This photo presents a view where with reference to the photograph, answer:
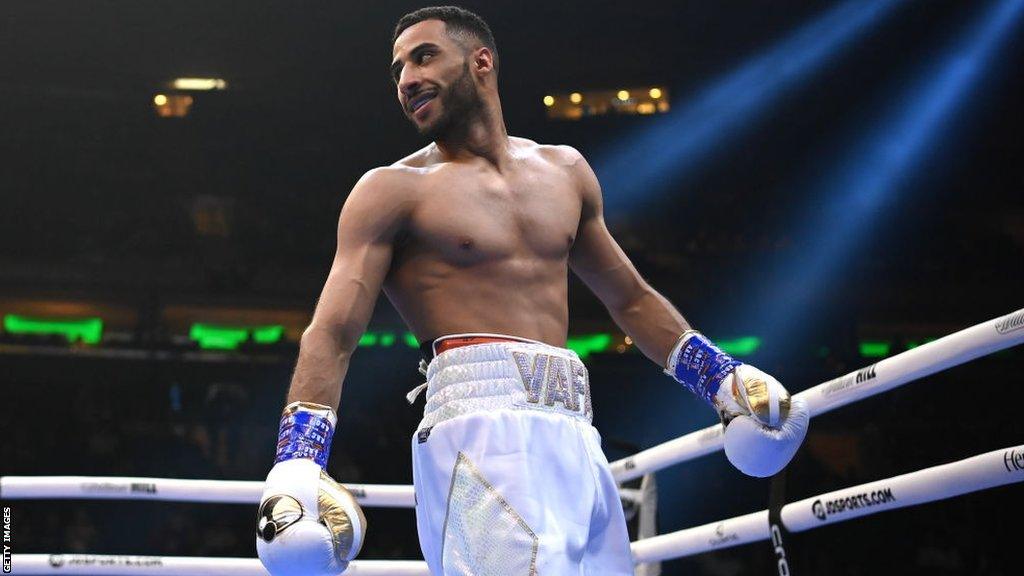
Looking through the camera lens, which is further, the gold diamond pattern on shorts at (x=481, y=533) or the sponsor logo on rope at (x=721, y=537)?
the sponsor logo on rope at (x=721, y=537)

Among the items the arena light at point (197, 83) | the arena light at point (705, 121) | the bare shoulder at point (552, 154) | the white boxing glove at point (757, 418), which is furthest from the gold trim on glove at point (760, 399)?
the arena light at point (197, 83)

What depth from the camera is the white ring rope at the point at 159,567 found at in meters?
3.06

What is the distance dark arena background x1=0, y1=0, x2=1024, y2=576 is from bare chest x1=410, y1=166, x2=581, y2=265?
21.7ft

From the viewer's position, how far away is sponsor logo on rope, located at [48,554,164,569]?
10.0ft

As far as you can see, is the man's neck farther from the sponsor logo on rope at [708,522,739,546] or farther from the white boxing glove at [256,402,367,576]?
the sponsor logo on rope at [708,522,739,546]

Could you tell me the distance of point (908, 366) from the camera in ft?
7.04

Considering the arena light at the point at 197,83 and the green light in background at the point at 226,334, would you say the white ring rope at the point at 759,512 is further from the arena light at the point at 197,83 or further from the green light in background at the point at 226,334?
the arena light at the point at 197,83

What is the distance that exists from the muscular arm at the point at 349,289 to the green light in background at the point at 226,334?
8998 millimetres

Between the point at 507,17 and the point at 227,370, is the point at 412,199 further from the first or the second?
the point at 227,370

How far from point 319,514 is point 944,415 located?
8930mm

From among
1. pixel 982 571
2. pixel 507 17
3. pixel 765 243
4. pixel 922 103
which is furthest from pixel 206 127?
pixel 982 571

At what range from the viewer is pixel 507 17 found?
8.84 m

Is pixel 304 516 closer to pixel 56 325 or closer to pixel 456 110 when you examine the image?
pixel 456 110

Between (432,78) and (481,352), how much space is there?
22.2 inches
